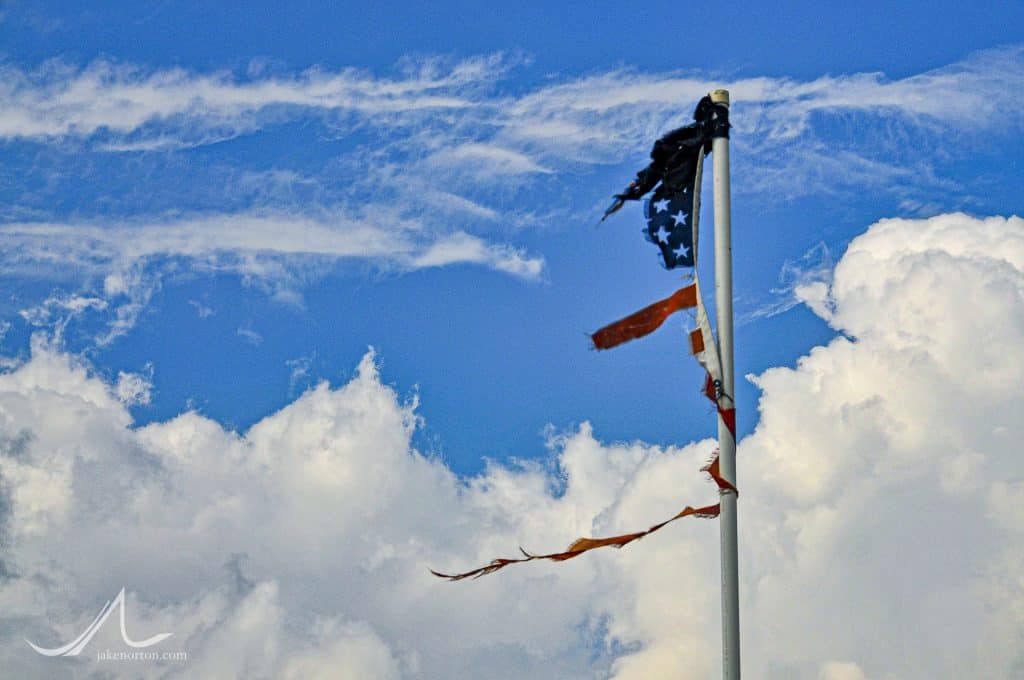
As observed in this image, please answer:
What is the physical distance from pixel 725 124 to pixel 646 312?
286 centimetres

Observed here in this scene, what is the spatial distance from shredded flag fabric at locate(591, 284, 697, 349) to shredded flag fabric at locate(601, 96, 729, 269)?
0.55 metres

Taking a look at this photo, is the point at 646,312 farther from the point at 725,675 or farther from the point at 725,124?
the point at 725,675

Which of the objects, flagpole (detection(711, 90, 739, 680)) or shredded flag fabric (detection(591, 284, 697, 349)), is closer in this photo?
flagpole (detection(711, 90, 739, 680))

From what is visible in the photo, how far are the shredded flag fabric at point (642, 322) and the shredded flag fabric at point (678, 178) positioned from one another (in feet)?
1.80

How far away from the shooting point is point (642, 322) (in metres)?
18.6

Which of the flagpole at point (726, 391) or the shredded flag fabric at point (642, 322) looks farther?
the shredded flag fabric at point (642, 322)

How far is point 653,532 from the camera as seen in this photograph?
17562mm

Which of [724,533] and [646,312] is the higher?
[646,312]

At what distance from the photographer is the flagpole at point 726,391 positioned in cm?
1616

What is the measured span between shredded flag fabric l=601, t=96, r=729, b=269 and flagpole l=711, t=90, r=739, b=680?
22cm

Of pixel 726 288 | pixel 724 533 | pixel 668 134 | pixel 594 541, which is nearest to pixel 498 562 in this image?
pixel 594 541

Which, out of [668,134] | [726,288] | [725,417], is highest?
[668,134]

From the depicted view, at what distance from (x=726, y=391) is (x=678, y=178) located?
3.50 meters

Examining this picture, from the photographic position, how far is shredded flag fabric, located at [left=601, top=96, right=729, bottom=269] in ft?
60.1
